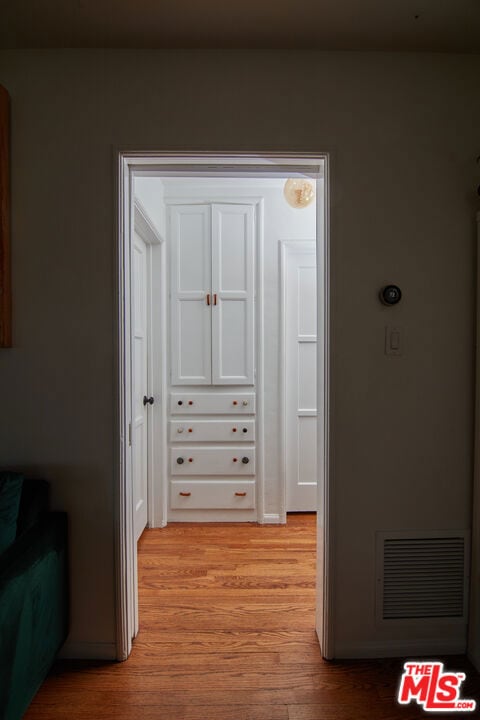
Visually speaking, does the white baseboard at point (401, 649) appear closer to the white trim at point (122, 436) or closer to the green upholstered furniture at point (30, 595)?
the white trim at point (122, 436)

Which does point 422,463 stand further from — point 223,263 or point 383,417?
point 223,263

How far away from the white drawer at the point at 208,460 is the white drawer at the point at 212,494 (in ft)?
0.28

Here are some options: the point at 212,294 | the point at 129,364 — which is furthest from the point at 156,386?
the point at 129,364

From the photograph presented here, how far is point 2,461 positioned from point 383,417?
162cm

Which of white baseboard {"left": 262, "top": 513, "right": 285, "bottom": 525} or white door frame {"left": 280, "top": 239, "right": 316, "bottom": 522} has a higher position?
white door frame {"left": 280, "top": 239, "right": 316, "bottom": 522}

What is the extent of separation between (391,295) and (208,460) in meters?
1.98

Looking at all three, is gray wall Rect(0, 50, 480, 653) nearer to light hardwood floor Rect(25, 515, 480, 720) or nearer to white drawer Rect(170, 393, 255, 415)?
light hardwood floor Rect(25, 515, 480, 720)

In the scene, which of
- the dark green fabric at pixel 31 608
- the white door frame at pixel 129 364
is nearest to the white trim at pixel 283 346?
the white door frame at pixel 129 364

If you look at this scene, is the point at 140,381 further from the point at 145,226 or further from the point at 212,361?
the point at 145,226

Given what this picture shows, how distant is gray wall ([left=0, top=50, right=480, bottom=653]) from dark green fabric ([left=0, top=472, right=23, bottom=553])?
22 cm

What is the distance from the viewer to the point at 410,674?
173 cm

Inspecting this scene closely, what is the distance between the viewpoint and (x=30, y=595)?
142cm

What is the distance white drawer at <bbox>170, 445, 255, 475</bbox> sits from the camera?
323 centimetres

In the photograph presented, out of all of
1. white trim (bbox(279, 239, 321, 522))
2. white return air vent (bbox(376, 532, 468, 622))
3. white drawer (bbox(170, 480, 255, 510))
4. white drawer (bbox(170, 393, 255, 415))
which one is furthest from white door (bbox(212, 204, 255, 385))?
white return air vent (bbox(376, 532, 468, 622))
